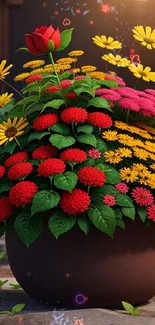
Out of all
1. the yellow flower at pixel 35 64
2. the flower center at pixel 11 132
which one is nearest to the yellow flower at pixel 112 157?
the flower center at pixel 11 132

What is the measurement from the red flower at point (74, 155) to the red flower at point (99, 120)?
18 centimetres

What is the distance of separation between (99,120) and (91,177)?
0.31m

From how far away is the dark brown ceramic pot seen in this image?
2.89 metres

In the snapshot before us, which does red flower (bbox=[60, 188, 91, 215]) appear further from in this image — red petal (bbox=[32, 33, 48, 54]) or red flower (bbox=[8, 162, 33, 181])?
red petal (bbox=[32, 33, 48, 54])

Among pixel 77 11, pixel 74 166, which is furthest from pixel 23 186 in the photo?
pixel 77 11

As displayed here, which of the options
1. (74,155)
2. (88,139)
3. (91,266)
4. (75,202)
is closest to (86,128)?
(88,139)

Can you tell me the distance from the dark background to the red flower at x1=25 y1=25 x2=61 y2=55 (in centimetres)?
509

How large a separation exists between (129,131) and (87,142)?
289 mm

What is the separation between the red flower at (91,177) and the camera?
279cm

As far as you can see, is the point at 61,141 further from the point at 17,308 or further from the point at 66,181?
the point at 17,308

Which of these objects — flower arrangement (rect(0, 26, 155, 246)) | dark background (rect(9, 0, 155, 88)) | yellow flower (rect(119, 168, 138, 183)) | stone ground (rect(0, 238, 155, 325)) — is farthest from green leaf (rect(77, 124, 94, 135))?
dark background (rect(9, 0, 155, 88))

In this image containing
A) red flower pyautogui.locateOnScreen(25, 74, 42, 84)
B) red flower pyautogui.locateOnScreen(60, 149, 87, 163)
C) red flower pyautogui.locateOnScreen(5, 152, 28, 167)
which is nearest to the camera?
red flower pyautogui.locateOnScreen(60, 149, 87, 163)

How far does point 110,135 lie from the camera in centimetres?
299

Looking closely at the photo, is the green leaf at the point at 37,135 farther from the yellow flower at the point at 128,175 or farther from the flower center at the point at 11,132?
the yellow flower at the point at 128,175
